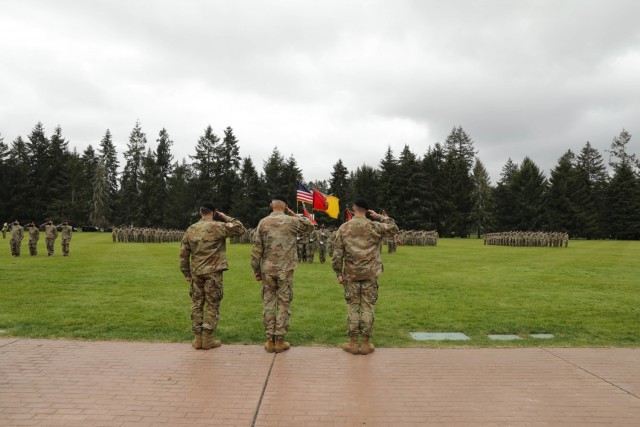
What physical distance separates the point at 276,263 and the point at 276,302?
0.57 metres

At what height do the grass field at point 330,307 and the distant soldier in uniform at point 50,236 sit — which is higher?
the distant soldier in uniform at point 50,236

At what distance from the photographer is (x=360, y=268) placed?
21.0 feet

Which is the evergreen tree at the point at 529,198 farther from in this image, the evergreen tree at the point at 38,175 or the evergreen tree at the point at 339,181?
the evergreen tree at the point at 38,175

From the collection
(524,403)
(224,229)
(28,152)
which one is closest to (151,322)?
(224,229)

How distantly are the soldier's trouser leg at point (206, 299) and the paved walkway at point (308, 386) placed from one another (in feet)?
1.27

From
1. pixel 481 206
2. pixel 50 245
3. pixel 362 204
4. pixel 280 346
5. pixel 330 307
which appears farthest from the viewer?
pixel 481 206

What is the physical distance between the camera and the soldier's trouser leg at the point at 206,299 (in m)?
6.27

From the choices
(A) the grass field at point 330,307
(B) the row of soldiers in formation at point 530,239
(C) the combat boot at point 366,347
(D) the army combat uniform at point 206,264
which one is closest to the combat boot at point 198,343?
(D) the army combat uniform at point 206,264

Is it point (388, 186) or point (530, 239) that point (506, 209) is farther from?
point (530, 239)

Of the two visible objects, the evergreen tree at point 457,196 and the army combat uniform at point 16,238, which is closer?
the army combat uniform at point 16,238

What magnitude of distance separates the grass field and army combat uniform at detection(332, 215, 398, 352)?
2.39 ft

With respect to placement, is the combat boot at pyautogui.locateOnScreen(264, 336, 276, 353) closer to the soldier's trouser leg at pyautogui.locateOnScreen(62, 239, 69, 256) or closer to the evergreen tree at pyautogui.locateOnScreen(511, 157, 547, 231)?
the soldier's trouser leg at pyautogui.locateOnScreen(62, 239, 69, 256)

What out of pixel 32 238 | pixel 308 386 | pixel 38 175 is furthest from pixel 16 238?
pixel 38 175

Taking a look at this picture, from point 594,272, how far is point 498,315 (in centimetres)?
1097
